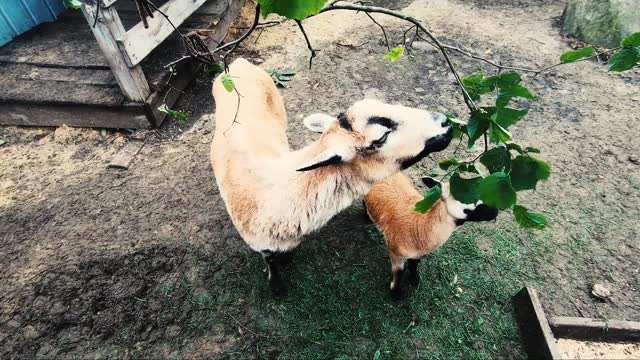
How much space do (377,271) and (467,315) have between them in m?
0.84

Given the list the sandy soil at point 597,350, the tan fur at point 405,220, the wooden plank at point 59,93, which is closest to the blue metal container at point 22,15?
the wooden plank at point 59,93

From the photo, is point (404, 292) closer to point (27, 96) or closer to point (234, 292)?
point (234, 292)

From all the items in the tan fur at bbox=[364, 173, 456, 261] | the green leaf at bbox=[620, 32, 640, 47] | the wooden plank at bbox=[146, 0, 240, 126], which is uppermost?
the green leaf at bbox=[620, 32, 640, 47]

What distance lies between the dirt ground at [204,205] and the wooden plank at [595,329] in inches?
14.6

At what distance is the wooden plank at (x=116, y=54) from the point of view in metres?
4.14

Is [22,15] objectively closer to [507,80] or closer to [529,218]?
[507,80]

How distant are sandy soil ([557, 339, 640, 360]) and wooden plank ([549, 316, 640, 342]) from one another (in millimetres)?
42

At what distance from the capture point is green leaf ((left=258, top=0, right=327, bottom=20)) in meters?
1.29

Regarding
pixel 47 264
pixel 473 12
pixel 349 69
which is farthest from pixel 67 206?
pixel 473 12

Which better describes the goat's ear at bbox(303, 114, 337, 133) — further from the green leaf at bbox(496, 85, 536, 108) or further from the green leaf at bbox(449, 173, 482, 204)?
the green leaf at bbox(496, 85, 536, 108)

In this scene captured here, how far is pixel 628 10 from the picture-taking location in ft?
18.5

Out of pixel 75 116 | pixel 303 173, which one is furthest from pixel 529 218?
pixel 75 116

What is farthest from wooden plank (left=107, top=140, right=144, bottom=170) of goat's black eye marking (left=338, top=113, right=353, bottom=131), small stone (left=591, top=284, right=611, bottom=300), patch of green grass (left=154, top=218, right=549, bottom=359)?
small stone (left=591, top=284, right=611, bottom=300)

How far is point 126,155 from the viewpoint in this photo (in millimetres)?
4789
